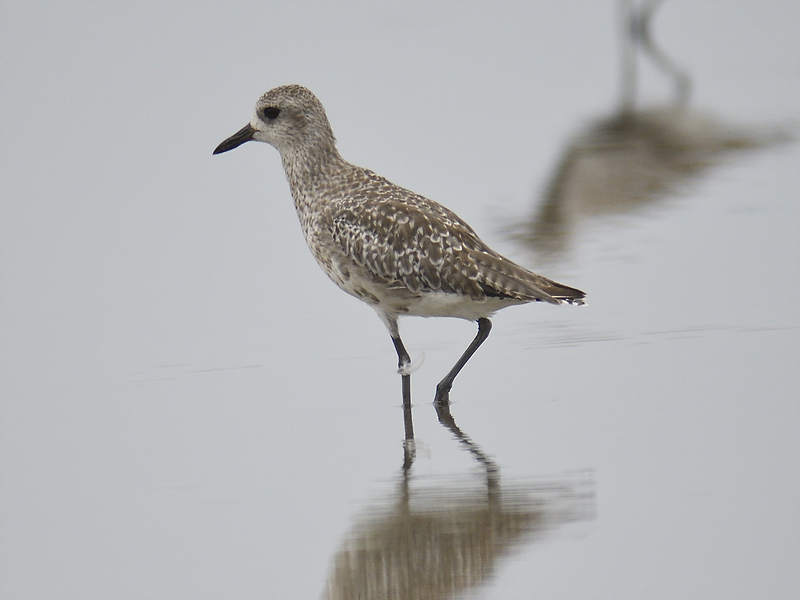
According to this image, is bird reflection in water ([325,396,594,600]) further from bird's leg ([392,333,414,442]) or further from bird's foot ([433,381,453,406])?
bird's foot ([433,381,453,406])

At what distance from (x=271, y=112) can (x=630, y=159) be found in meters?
6.34

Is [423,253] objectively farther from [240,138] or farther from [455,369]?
[240,138]

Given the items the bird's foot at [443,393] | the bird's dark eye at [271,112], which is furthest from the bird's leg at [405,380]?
the bird's dark eye at [271,112]

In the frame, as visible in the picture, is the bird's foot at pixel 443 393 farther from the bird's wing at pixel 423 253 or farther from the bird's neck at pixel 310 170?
the bird's neck at pixel 310 170

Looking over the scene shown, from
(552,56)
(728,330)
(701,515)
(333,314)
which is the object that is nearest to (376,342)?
(333,314)

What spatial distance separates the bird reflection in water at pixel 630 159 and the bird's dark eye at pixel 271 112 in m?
3.24

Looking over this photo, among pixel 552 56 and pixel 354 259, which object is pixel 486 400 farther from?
pixel 552 56

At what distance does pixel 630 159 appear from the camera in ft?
46.1

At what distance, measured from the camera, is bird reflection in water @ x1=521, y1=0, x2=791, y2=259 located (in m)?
12.4

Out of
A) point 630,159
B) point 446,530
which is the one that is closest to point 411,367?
point 446,530

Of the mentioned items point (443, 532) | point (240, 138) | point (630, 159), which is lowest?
point (443, 532)

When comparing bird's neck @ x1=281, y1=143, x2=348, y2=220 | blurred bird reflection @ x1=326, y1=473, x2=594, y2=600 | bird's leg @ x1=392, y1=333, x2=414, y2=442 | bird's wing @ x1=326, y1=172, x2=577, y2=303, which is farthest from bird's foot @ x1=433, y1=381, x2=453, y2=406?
bird's neck @ x1=281, y1=143, x2=348, y2=220

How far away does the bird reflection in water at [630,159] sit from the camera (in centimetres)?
1239

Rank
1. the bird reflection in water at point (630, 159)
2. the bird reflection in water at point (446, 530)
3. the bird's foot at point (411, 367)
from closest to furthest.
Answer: the bird reflection in water at point (446, 530), the bird's foot at point (411, 367), the bird reflection in water at point (630, 159)
